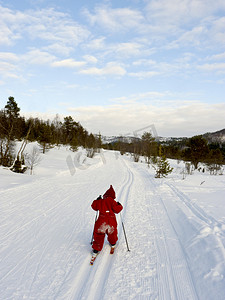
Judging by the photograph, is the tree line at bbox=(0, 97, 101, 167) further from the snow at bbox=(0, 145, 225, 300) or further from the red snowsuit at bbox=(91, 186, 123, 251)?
the red snowsuit at bbox=(91, 186, 123, 251)

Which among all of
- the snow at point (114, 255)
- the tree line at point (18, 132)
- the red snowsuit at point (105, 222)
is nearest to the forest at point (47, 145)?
the tree line at point (18, 132)

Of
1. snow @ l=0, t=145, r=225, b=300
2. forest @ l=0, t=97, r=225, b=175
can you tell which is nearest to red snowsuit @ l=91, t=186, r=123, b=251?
snow @ l=0, t=145, r=225, b=300

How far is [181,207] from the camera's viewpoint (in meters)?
6.58

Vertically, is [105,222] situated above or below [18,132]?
below

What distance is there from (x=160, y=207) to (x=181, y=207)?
801 millimetres

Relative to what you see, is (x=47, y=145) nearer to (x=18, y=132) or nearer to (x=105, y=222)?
(x=18, y=132)

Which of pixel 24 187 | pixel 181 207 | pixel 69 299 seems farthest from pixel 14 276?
pixel 24 187

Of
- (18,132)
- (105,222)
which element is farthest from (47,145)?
(105,222)

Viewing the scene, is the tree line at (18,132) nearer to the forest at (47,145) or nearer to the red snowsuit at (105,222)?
the forest at (47,145)

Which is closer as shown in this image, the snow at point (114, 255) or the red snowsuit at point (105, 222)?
the snow at point (114, 255)

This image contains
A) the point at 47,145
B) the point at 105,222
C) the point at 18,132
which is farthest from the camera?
the point at 47,145

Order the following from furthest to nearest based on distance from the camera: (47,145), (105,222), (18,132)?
(47,145) < (18,132) < (105,222)

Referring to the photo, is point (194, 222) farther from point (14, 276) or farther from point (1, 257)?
point (1, 257)

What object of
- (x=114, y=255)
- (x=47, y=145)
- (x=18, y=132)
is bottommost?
(x=114, y=255)
